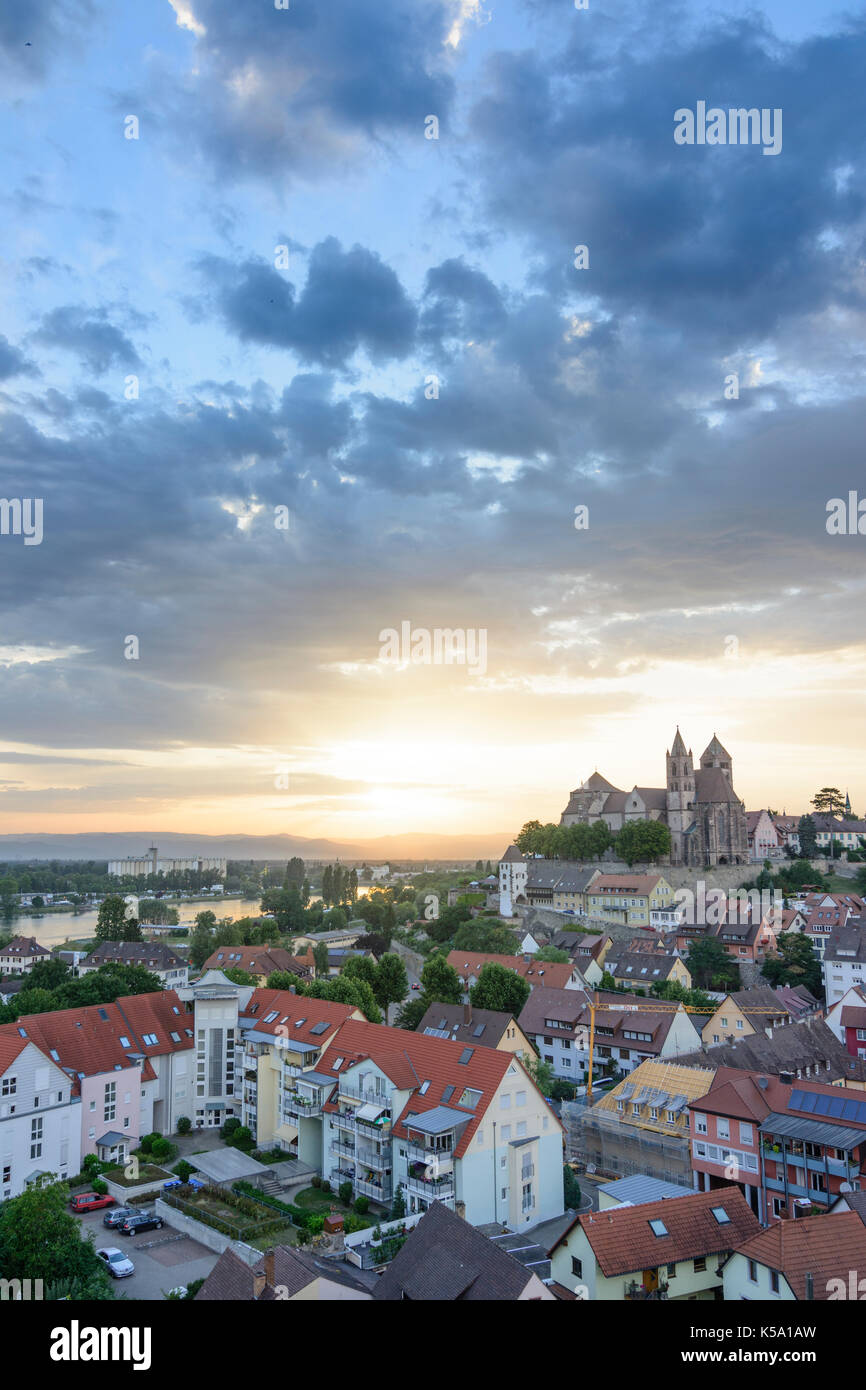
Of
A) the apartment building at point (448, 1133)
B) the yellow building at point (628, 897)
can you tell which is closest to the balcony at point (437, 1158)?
the apartment building at point (448, 1133)

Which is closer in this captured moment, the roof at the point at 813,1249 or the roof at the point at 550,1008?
the roof at the point at 813,1249

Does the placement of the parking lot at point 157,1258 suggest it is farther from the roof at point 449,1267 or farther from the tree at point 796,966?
the tree at point 796,966

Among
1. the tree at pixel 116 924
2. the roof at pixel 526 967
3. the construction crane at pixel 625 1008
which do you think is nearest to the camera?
the construction crane at pixel 625 1008

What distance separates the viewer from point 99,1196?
27438mm

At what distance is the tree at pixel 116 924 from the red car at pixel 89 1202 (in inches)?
1885

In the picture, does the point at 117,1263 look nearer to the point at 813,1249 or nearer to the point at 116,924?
the point at 813,1249

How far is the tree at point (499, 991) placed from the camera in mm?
45375

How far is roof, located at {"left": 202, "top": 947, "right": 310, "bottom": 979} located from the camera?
2221 inches

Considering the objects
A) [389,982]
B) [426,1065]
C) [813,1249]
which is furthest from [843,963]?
[813,1249]

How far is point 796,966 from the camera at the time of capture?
55656mm

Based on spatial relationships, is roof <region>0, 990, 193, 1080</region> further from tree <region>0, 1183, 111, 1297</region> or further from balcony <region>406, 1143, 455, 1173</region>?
balcony <region>406, 1143, 455, 1173</region>

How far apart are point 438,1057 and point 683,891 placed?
52481 mm

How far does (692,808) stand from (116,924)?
54.6 meters
